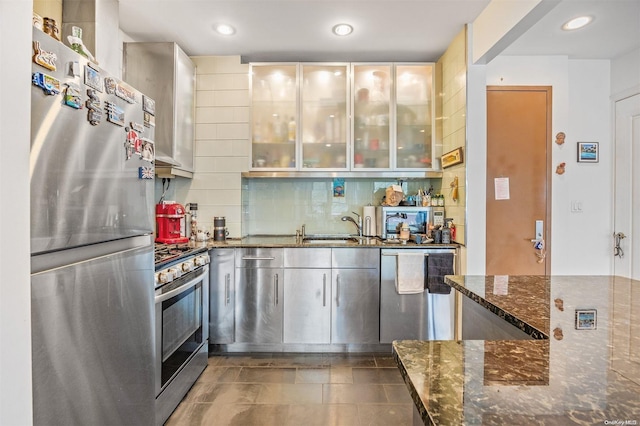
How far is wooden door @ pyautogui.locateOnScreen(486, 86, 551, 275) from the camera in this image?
112 inches

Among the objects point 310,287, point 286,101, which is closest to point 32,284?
point 310,287

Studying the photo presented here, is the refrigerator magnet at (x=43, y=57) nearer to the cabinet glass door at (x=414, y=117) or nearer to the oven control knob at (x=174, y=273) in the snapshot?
the oven control knob at (x=174, y=273)

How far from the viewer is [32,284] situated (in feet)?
3.01

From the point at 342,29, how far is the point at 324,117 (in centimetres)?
75

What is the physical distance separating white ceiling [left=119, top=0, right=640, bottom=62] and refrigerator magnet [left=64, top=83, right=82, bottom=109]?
1.57 meters

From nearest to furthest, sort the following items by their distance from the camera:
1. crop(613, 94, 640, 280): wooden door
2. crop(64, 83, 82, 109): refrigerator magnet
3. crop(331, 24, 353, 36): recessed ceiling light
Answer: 1. crop(64, 83, 82, 109): refrigerator magnet
2. crop(331, 24, 353, 36): recessed ceiling light
3. crop(613, 94, 640, 280): wooden door

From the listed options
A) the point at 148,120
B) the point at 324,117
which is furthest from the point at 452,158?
the point at 148,120

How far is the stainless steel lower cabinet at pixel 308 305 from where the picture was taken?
271 cm

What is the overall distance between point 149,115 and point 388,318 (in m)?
2.23

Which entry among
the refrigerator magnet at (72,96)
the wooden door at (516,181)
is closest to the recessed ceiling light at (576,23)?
the wooden door at (516,181)

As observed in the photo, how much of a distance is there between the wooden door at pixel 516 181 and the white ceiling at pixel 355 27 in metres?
0.55

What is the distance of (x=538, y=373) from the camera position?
2.08ft

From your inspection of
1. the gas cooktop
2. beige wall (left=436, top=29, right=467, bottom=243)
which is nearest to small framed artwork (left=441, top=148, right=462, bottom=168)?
beige wall (left=436, top=29, right=467, bottom=243)

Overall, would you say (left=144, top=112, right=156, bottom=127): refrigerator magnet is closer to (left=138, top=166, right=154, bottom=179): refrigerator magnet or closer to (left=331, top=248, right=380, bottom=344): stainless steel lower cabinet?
(left=138, top=166, right=154, bottom=179): refrigerator magnet
